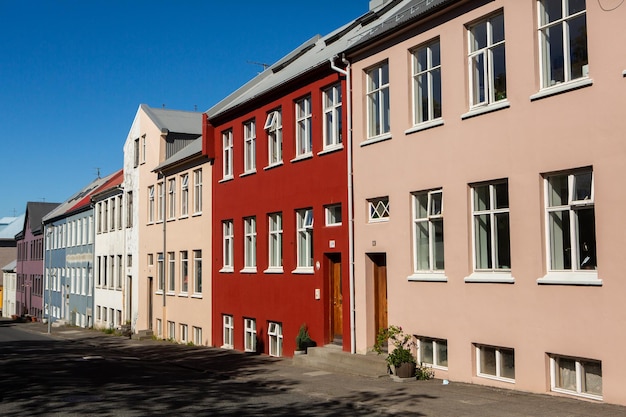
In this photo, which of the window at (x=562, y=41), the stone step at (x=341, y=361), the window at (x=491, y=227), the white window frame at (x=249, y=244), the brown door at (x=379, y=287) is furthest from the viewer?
the white window frame at (x=249, y=244)

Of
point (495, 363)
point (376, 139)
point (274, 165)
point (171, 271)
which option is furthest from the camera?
point (171, 271)

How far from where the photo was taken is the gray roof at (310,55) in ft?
69.4

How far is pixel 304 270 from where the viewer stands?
70.3 ft

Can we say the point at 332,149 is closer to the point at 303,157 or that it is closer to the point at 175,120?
the point at 303,157

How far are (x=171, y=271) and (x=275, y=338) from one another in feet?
36.4

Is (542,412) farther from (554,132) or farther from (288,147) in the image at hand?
(288,147)

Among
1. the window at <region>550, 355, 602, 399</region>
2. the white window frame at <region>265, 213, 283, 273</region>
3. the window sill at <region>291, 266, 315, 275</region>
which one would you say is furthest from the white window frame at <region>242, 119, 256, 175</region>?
the window at <region>550, 355, 602, 399</region>

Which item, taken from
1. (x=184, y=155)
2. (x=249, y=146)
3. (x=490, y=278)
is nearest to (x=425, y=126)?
(x=490, y=278)

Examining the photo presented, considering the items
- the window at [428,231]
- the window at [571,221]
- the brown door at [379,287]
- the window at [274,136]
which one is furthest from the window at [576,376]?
the window at [274,136]

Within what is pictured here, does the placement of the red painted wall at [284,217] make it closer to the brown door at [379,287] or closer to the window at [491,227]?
the brown door at [379,287]

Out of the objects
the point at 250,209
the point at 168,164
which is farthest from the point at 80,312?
the point at 250,209

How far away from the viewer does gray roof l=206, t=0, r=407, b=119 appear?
21.2 metres

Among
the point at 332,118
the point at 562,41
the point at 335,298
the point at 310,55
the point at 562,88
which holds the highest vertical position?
the point at 310,55

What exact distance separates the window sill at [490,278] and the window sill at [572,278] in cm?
82
